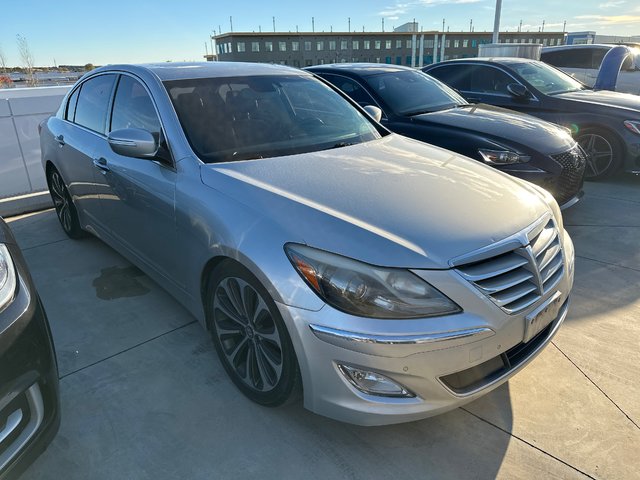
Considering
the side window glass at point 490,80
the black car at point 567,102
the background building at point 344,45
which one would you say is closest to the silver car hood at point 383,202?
the black car at point 567,102

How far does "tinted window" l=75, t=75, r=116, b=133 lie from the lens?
140 inches

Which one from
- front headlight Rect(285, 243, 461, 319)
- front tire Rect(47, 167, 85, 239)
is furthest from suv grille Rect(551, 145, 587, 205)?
front tire Rect(47, 167, 85, 239)

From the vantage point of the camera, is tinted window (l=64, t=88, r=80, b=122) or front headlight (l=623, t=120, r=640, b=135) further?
front headlight (l=623, t=120, r=640, b=135)

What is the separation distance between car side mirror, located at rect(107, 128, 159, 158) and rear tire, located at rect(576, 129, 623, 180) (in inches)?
234

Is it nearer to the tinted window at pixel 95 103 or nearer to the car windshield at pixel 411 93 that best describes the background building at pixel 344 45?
the car windshield at pixel 411 93

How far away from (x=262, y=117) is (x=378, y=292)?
168 centimetres

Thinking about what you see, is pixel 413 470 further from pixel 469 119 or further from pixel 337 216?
pixel 469 119

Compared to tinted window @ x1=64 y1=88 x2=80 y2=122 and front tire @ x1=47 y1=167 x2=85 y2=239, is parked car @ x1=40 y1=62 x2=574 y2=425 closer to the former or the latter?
tinted window @ x1=64 y1=88 x2=80 y2=122

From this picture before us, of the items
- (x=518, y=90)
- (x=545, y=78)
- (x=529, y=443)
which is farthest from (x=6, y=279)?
(x=545, y=78)

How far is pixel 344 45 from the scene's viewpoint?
187ft

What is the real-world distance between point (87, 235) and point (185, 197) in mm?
2682

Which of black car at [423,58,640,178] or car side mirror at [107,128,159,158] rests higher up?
car side mirror at [107,128,159,158]

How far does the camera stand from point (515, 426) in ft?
7.47

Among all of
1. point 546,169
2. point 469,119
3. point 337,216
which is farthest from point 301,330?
point 469,119
